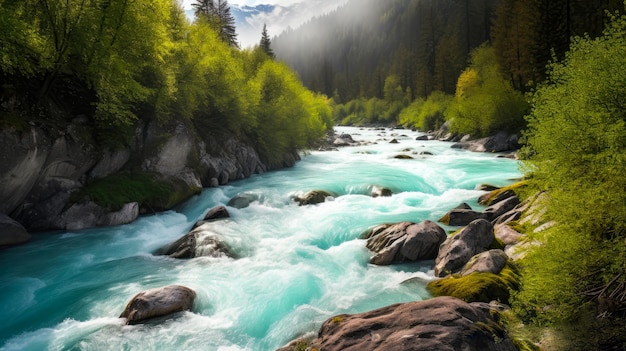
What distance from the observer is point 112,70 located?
62.6ft

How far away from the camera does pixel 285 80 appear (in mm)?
41094

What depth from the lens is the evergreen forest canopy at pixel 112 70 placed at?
16609 mm

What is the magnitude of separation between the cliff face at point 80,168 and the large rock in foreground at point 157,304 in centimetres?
1084

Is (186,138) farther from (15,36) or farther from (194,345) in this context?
(194,345)

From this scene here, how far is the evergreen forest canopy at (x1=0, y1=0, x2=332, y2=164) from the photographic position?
16.6m

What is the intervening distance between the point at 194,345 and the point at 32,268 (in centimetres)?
1022

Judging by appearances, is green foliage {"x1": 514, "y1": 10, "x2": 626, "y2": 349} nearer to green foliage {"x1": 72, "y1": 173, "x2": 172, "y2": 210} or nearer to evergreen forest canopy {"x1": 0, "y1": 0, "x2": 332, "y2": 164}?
evergreen forest canopy {"x1": 0, "y1": 0, "x2": 332, "y2": 164}

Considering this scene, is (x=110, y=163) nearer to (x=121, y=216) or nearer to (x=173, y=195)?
(x=121, y=216)

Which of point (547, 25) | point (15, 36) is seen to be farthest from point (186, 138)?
point (547, 25)

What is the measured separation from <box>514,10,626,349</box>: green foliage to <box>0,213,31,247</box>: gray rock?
2103 centimetres

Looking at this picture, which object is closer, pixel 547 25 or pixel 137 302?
pixel 137 302

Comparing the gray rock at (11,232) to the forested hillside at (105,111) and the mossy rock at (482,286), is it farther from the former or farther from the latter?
the mossy rock at (482,286)

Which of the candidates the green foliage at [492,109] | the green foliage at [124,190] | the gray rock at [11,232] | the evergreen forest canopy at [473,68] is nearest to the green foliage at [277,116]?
the green foliage at [124,190]

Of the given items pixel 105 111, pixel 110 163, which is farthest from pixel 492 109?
pixel 110 163
